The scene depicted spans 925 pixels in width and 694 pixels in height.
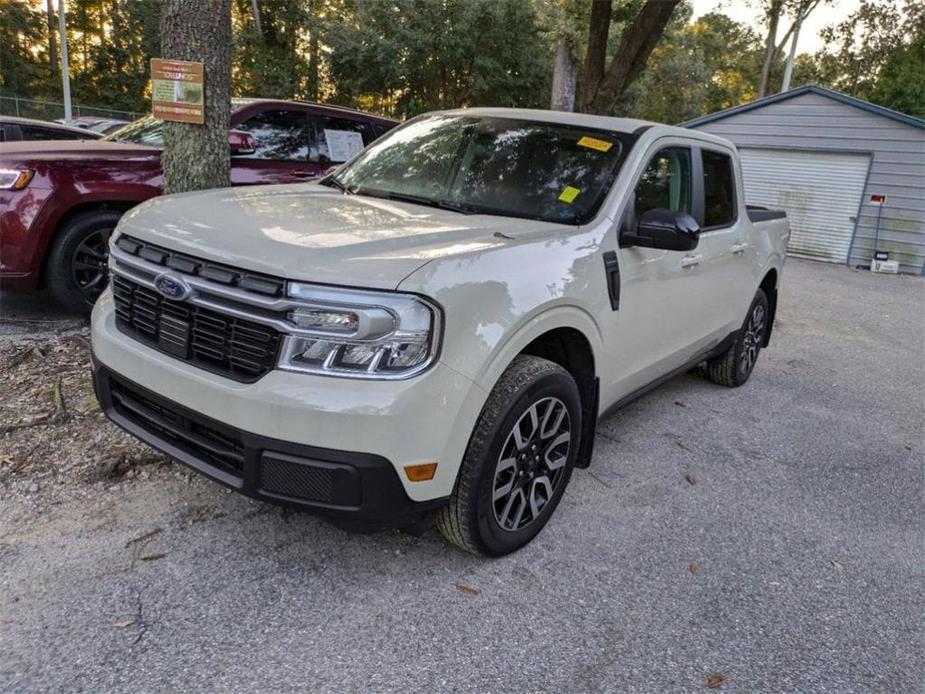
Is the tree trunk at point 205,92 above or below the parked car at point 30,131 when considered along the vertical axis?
above

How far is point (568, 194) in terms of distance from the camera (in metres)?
3.38

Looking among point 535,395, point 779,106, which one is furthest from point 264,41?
point 535,395

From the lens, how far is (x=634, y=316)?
3.44m

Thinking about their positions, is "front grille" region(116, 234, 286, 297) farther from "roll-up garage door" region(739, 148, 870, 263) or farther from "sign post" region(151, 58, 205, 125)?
"roll-up garage door" region(739, 148, 870, 263)

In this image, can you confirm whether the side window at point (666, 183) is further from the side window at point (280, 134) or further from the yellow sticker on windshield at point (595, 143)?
the side window at point (280, 134)

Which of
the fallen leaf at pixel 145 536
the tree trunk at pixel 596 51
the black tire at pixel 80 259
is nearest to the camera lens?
the fallen leaf at pixel 145 536

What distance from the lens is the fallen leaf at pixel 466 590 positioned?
2.70 meters

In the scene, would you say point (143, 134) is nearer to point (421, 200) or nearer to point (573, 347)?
point (421, 200)

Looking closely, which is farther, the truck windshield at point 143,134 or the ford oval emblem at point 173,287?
the truck windshield at point 143,134

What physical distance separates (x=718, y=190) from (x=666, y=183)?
896mm

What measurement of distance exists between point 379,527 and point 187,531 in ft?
3.29

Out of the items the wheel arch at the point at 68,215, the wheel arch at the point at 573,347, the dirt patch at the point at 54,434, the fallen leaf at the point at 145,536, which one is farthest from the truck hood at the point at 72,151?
the wheel arch at the point at 573,347

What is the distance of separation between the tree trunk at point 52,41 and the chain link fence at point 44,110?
588 cm

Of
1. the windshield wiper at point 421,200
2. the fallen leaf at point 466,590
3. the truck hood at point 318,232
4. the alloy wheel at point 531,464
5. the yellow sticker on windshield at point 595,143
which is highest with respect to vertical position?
the yellow sticker on windshield at point 595,143
